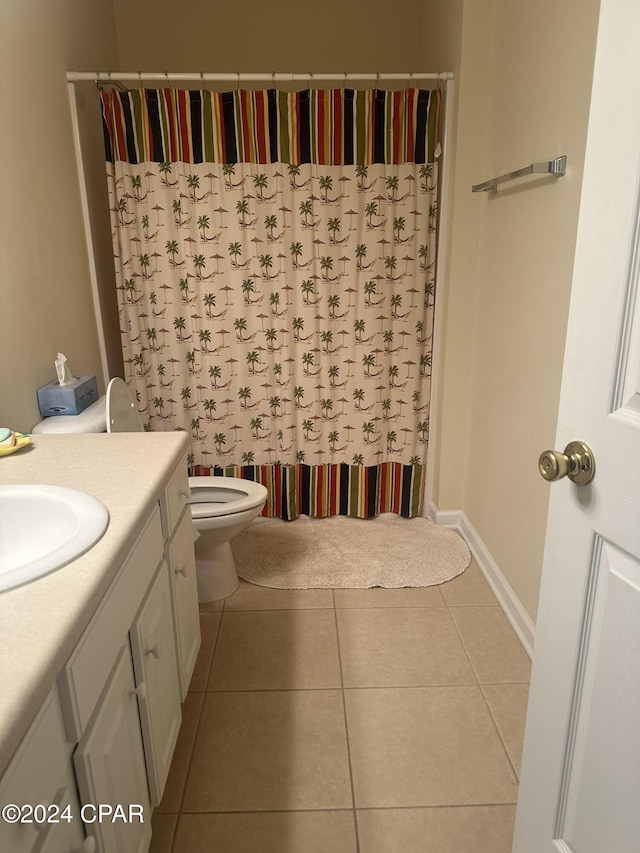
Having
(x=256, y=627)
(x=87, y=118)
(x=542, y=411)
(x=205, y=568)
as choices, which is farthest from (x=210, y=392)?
(x=542, y=411)

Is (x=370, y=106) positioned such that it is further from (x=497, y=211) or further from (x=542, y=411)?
(x=542, y=411)

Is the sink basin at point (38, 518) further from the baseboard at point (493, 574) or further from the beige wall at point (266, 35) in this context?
the beige wall at point (266, 35)

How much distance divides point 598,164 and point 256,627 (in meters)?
1.81

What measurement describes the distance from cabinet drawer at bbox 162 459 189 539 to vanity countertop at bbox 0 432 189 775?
5 centimetres

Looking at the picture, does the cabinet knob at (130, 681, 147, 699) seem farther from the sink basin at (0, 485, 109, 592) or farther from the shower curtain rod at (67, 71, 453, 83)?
the shower curtain rod at (67, 71, 453, 83)

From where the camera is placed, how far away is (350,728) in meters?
1.69

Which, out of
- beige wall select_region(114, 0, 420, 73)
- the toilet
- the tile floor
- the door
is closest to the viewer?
the door

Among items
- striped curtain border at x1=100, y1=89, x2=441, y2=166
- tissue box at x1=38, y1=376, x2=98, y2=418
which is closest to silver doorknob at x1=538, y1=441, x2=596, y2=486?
tissue box at x1=38, y1=376, x2=98, y2=418

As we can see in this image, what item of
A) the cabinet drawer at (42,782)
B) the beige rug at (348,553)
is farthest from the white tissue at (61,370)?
the cabinet drawer at (42,782)

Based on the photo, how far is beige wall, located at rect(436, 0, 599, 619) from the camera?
1.68m

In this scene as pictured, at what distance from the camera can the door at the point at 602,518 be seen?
0.81 m

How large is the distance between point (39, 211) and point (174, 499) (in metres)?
1.20

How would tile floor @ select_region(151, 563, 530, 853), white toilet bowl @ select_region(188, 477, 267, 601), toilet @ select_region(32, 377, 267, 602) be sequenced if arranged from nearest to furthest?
tile floor @ select_region(151, 563, 530, 853), toilet @ select_region(32, 377, 267, 602), white toilet bowl @ select_region(188, 477, 267, 601)

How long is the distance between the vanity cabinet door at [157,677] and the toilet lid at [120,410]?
2.06 feet
